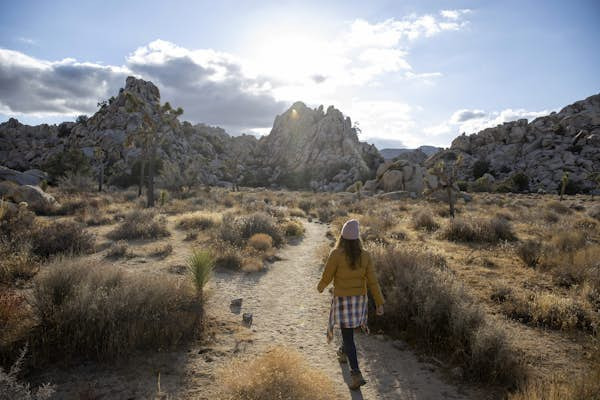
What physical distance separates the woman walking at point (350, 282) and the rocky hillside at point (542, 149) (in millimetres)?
63515

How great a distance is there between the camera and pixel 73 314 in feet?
16.0

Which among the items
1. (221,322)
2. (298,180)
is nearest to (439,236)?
(221,322)

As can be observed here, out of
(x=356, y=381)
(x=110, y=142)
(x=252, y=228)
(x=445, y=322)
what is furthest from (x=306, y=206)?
(x=110, y=142)

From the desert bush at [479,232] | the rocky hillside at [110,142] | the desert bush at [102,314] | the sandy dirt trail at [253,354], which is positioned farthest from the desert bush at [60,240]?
the rocky hillside at [110,142]

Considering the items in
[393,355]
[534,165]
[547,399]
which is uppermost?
[534,165]

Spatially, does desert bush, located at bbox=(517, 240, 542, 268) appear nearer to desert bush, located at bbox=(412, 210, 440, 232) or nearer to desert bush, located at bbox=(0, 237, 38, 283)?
desert bush, located at bbox=(412, 210, 440, 232)

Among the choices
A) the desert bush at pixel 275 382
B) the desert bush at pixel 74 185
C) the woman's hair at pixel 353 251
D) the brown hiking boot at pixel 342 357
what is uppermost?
the desert bush at pixel 74 185

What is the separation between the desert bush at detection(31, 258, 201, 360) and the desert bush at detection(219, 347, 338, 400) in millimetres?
1622

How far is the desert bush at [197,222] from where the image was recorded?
16000 mm

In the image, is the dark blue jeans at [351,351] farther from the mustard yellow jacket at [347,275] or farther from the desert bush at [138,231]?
the desert bush at [138,231]

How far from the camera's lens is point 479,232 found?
1407 cm

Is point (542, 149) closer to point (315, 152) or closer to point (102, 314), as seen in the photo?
point (315, 152)

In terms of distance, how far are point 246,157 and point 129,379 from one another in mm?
102189

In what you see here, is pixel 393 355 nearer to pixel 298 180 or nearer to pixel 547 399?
pixel 547 399
